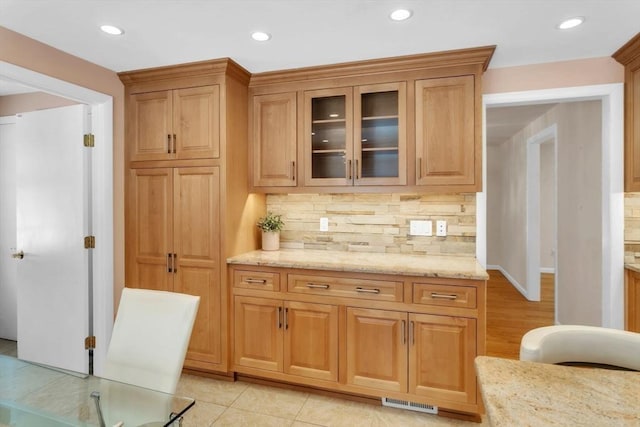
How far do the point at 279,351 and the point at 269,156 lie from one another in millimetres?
1532

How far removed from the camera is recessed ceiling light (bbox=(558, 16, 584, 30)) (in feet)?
6.56

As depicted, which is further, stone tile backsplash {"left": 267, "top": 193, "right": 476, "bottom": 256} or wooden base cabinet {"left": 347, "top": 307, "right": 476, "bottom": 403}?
stone tile backsplash {"left": 267, "top": 193, "right": 476, "bottom": 256}

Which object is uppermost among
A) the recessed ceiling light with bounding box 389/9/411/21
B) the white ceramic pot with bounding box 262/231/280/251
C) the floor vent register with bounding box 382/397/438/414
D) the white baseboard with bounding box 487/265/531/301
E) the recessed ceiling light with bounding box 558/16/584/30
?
the recessed ceiling light with bounding box 389/9/411/21

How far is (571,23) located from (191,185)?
2727mm

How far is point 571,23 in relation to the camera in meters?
2.04

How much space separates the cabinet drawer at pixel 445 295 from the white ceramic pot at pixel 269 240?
1307 mm

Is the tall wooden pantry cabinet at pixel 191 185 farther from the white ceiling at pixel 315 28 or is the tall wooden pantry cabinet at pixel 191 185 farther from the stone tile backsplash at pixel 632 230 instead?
the stone tile backsplash at pixel 632 230

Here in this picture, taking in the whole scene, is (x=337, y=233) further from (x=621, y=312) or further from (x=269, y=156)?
(x=621, y=312)

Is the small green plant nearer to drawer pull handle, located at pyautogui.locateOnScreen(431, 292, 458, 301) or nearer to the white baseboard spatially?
drawer pull handle, located at pyautogui.locateOnScreen(431, 292, 458, 301)

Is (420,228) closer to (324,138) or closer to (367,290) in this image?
(367,290)

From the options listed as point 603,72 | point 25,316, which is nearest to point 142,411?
point 25,316

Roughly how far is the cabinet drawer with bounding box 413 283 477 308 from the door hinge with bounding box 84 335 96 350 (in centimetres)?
259

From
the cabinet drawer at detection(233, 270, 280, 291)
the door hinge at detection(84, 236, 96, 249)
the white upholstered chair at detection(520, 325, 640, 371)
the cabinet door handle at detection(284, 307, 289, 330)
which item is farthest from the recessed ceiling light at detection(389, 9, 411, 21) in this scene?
the door hinge at detection(84, 236, 96, 249)

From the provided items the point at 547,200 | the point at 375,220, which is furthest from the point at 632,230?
the point at 547,200
